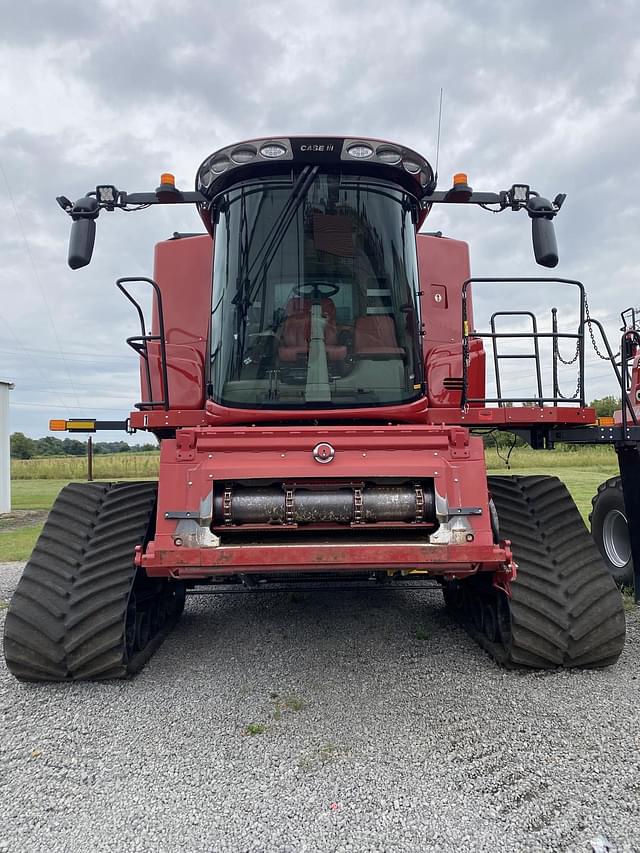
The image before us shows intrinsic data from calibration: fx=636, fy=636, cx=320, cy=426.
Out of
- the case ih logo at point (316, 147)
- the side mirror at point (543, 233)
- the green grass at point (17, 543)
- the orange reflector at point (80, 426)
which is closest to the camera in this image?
the case ih logo at point (316, 147)

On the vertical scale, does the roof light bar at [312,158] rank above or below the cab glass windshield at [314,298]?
above

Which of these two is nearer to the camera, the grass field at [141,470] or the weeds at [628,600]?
the weeds at [628,600]

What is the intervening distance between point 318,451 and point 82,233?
216cm

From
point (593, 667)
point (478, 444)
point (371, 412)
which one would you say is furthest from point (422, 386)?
point (593, 667)

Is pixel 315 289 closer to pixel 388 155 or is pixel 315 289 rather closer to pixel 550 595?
pixel 388 155

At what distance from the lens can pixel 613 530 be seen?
6852 millimetres

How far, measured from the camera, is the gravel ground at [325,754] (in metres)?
2.37

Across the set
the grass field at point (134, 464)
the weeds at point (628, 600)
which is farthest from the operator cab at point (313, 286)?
the grass field at point (134, 464)

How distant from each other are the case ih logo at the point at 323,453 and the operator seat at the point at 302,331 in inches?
29.6

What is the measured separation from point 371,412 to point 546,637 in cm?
166

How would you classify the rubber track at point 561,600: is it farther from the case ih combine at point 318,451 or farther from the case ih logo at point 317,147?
the case ih logo at point 317,147

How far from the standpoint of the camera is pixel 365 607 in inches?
219

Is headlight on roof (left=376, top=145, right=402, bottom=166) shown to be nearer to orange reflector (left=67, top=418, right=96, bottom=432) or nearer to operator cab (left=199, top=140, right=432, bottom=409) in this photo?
operator cab (left=199, top=140, right=432, bottom=409)

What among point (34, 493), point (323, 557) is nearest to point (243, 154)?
point (323, 557)
